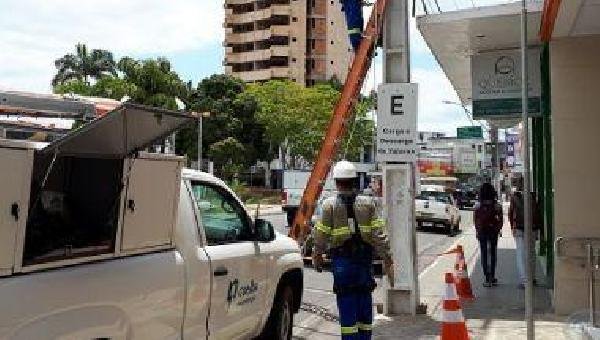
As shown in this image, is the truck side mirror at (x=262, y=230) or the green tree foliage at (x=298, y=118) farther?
the green tree foliage at (x=298, y=118)

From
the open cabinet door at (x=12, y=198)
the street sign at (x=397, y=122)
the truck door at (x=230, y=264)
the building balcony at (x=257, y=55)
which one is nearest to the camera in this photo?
the open cabinet door at (x=12, y=198)

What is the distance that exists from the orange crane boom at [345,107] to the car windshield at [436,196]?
17128 millimetres

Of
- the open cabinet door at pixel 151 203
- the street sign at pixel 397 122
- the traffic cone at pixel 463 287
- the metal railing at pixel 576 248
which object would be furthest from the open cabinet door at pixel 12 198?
the traffic cone at pixel 463 287

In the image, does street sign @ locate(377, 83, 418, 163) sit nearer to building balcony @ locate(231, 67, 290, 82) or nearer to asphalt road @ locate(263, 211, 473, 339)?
asphalt road @ locate(263, 211, 473, 339)

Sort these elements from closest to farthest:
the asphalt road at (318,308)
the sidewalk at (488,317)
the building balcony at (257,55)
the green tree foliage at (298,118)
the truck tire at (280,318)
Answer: the truck tire at (280,318) < the sidewalk at (488,317) < the asphalt road at (318,308) < the green tree foliage at (298,118) < the building balcony at (257,55)

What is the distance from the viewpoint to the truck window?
5.76 meters

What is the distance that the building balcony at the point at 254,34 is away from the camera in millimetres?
103188

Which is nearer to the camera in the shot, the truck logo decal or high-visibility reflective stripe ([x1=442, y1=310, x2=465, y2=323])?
the truck logo decal

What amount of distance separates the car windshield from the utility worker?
2255cm

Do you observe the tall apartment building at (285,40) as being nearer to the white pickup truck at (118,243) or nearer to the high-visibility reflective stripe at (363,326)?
the high-visibility reflective stripe at (363,326)

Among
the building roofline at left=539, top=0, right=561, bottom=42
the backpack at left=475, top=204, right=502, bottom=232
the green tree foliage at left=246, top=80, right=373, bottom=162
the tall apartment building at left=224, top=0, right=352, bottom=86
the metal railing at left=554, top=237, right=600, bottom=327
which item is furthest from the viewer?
the tall apartment building at left=224, top=0, right=352, bottom=86

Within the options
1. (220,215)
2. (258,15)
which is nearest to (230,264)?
(220,215)

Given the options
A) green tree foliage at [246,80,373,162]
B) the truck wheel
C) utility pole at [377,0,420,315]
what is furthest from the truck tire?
green tree foliage at [246,80,373,162]

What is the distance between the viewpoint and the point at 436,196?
96.4 feet
